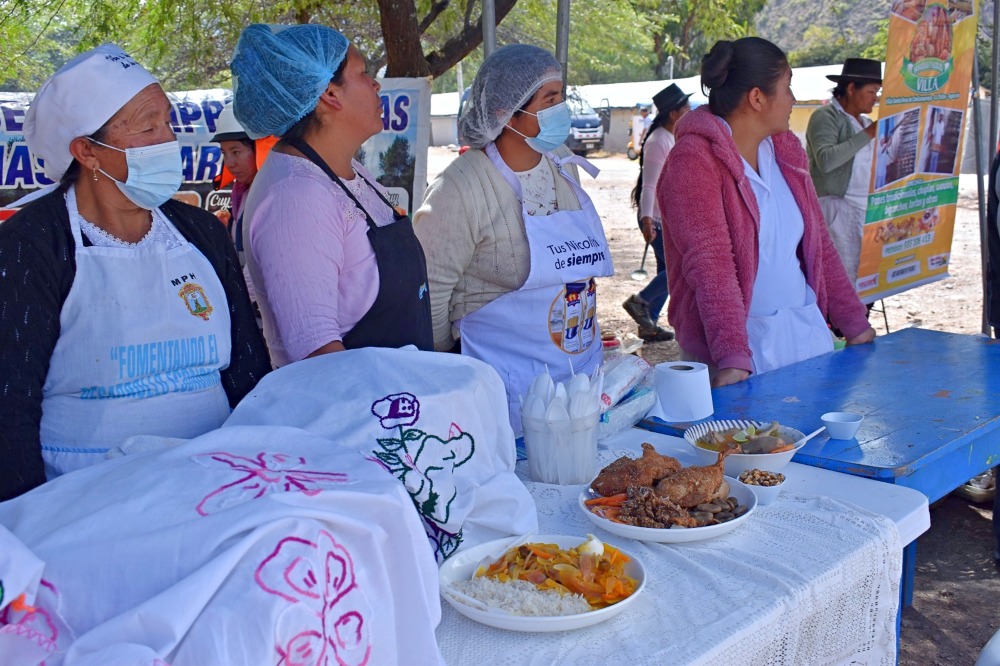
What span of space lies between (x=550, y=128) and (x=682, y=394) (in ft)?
3.06

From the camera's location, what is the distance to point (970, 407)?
7.97 feet

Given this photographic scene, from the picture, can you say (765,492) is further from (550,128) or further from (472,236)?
(550,128)

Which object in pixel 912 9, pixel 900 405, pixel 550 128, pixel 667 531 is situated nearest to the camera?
pixel 667 531

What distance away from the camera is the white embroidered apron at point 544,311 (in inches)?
105

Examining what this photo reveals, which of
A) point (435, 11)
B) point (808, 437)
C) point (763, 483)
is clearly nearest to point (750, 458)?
point (763, 483)

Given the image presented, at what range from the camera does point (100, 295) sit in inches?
69.2

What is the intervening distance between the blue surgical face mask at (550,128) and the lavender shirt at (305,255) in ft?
2.57

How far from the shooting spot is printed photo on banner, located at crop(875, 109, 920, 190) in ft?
16.3

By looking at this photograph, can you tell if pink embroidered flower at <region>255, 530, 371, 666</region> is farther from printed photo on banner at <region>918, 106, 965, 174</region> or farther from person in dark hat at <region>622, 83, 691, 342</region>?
person in dark hat at <region>622, 83, 691, 342</region>

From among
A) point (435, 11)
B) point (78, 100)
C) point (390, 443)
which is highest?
point (435, 11)

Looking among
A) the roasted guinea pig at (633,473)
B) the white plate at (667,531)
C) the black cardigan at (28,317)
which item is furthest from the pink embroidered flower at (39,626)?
the roasted guinea pig at (633,473)

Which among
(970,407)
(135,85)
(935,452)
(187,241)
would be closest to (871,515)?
(935,452)

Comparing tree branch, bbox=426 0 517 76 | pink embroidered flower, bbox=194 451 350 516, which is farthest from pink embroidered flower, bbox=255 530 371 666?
tree branch, bbox=426 0 517 76

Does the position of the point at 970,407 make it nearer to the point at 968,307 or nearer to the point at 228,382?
the point at 228,382
